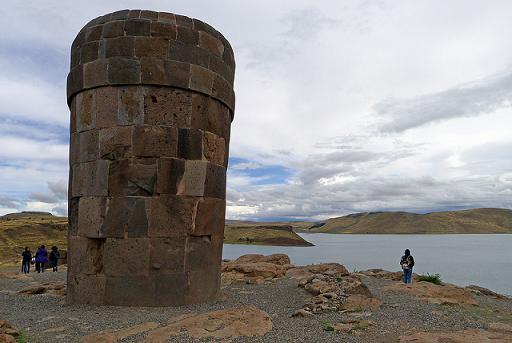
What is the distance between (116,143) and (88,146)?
81 cm

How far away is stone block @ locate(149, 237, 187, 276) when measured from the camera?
9125mm

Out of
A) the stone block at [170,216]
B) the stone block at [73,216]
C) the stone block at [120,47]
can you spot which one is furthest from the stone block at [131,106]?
the stone block at [73,216]

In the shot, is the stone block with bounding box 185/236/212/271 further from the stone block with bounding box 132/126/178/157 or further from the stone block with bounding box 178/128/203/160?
the stone block with bounding box 132/126/178/157

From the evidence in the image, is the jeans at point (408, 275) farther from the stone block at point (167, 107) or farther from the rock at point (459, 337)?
the stone block at point (167, 107)

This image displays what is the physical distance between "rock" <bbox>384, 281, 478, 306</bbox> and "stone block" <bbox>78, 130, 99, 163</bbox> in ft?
27.9

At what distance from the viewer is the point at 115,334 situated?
6.69 metres

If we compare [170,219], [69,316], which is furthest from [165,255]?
[69,316]

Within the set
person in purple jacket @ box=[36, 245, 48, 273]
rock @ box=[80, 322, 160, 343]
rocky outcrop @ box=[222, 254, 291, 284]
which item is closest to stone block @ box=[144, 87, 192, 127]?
rock @ box=[80, 322, 160, 343]

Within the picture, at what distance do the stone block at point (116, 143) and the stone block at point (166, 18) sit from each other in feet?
8.88

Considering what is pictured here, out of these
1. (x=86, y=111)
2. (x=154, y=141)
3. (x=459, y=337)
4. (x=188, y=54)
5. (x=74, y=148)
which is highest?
(x=188, y=54)

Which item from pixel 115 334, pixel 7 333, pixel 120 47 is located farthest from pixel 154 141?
pixel 7 333

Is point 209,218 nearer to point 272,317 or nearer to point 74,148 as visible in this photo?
point 272,317

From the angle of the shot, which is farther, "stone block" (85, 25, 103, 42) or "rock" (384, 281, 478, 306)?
"rock" (384, 281, 478, 306)

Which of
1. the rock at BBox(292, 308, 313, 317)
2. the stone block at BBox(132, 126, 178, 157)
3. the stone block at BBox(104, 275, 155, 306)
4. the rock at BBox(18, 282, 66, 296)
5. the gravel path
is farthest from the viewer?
the rock at BBox(18, 282, 66, 296)
